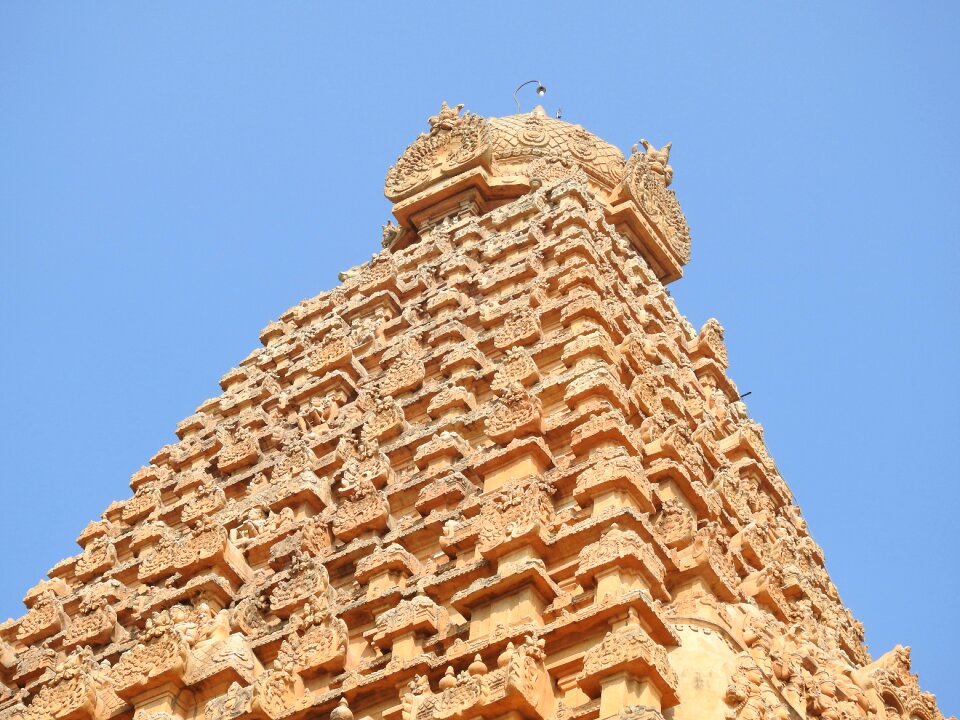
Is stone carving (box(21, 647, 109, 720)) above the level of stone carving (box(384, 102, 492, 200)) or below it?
below

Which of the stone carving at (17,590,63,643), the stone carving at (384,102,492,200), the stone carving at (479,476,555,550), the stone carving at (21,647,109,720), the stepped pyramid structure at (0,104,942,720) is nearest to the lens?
the stepped pyramid structure at (0,104,942,720)

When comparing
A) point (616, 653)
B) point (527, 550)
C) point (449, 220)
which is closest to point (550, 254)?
point (449, 220)

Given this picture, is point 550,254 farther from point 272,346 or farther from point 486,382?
point 272,346

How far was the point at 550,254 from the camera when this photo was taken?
18625 millimetres

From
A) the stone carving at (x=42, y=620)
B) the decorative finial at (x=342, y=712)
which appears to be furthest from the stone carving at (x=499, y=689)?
the stone carving at (x=42, y=620)

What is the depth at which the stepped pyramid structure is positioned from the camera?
11.5 metres

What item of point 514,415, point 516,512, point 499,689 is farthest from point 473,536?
point 499,689

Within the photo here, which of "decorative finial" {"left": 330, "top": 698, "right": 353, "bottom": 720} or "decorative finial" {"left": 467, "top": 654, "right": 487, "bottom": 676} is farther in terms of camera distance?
"decorative finial" {"left": 330, "top": 698, "right": 353, "bottom": 720}

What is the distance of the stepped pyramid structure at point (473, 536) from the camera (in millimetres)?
11500

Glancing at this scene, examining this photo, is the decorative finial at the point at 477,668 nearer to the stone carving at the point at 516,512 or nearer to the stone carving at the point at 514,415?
the stone carving at the point at 516,512

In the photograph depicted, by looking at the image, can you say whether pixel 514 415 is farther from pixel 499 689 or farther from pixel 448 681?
pixel 499 689

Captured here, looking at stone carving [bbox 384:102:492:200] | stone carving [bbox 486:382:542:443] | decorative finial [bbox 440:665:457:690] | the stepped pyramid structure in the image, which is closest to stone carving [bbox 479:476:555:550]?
the stepped pyramid structure

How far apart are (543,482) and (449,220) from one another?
11042 mm

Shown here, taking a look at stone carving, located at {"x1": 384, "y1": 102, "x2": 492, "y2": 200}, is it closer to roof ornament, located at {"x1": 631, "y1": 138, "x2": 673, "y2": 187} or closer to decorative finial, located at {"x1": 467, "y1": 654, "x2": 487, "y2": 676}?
roof ornament, located at {"x1": 631, "y1": 138, "x2": 673, "y2": 187}
